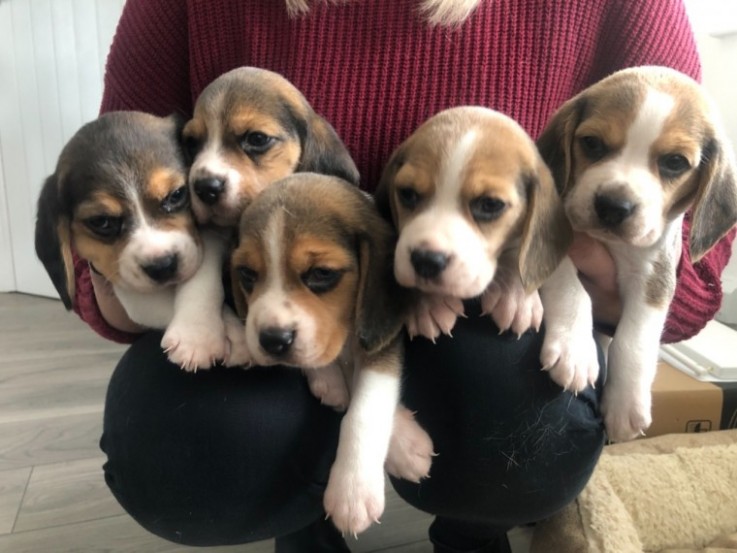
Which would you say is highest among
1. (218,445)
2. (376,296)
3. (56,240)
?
(376,296)

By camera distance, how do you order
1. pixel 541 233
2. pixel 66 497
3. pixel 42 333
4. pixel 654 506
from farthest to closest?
pixel 42 333 → pixel 66 497 → pixel 654 506 → pixel 541 233

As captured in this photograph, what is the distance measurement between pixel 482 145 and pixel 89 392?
8.22 ft

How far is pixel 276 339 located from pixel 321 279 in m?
0.15

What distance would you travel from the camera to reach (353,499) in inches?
50.0

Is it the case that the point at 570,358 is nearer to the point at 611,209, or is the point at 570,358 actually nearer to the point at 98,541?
the point at 611,209

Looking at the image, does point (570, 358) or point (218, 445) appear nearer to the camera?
point (570, 358)

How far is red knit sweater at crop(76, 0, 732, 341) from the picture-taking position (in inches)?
68.4

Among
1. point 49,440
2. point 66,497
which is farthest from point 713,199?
point 49,440

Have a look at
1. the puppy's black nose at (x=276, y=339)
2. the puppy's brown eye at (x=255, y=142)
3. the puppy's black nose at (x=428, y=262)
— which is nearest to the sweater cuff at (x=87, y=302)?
the puppy's brown eye at (x=255, y=142)

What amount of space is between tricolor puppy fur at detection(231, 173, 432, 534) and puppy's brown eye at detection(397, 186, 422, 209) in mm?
60

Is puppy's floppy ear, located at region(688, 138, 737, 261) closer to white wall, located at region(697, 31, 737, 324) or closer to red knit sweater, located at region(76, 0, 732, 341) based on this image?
red knit sweater, located at region(76, 0, 732, 341)

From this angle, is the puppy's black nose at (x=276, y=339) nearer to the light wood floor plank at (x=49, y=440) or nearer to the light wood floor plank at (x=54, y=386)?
the light wood floor plank at (x=49, y=440)

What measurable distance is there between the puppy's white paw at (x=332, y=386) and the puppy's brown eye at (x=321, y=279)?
23 centimetres

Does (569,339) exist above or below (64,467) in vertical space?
above
